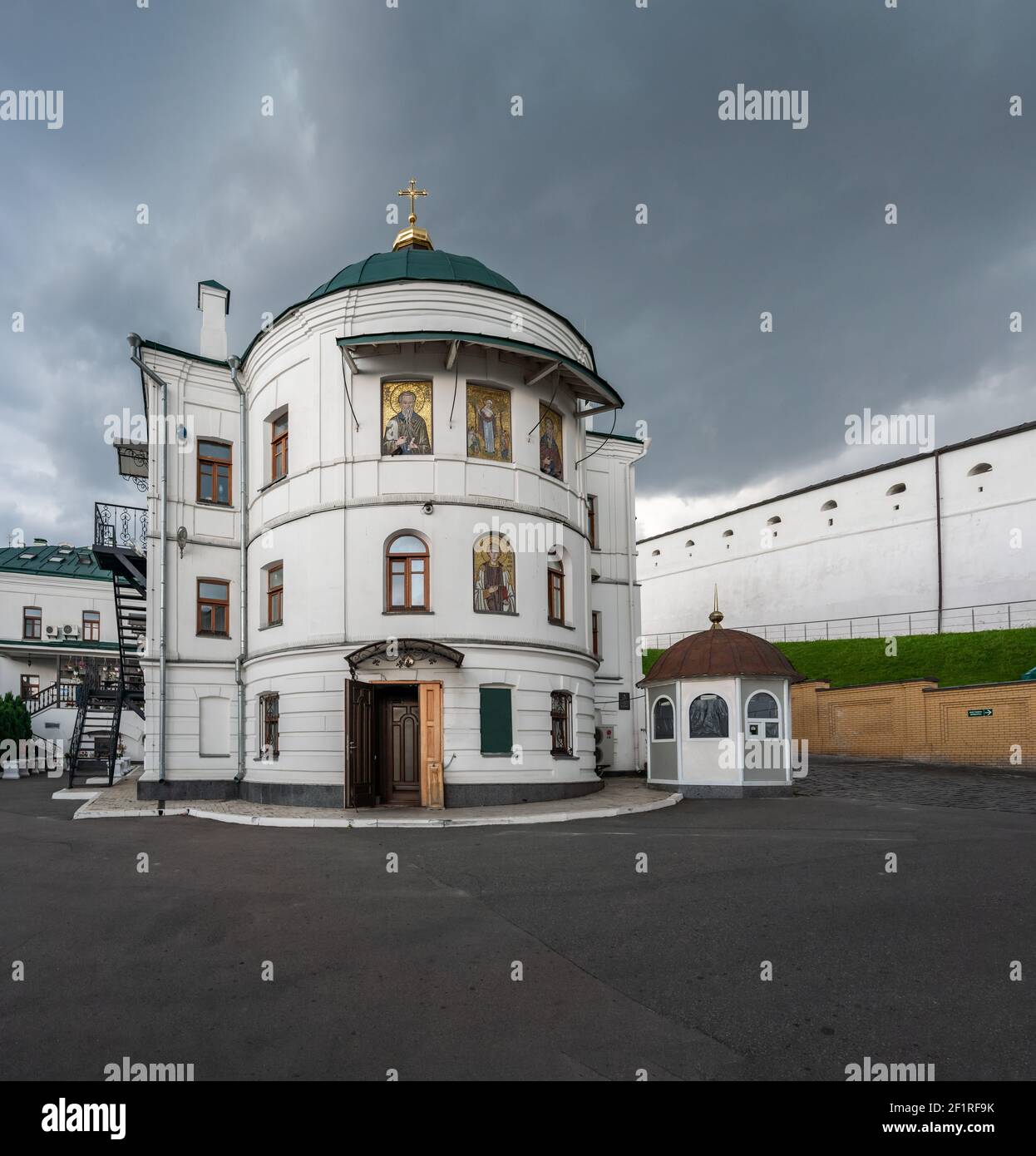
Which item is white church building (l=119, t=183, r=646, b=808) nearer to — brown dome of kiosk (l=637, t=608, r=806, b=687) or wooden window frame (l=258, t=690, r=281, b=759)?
wooden window frame (l=258, t=690, r=281, b=759)

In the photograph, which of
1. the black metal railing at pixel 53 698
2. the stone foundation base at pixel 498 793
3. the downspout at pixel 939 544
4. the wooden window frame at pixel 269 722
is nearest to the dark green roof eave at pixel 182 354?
the wooden window frame at pixel 269 722

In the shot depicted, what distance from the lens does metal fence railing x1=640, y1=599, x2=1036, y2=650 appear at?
136 ft

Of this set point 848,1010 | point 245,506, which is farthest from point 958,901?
point 245,506

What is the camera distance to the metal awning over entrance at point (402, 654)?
1762 cm

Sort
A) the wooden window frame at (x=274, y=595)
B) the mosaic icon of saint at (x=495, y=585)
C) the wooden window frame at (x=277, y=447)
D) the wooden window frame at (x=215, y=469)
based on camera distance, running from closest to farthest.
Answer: the mosaic icon of saint at (x=495, y=585), the wooden window frame at (x=274, y=595), the wooden window frame at (x=277, y=447), the wooden window frame at (x=215, y=469)

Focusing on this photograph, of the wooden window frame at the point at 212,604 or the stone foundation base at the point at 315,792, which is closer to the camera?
the stone foundation base at the point at 315,792

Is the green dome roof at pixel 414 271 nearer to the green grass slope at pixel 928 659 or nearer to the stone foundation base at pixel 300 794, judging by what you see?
the stone foundation base at pixel 300 794

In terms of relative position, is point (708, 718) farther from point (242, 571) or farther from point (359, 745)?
point (242, 571)

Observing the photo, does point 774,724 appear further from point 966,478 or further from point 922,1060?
point 966,478

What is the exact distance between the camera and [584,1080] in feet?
14.0

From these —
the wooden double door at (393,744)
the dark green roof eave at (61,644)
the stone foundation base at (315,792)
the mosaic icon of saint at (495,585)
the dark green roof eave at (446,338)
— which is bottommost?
the stone foundation base at (315,792)

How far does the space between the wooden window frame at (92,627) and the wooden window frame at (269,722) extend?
31152mm

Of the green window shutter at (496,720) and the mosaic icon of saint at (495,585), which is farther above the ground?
the mosaic icon of saint at (495,585)
